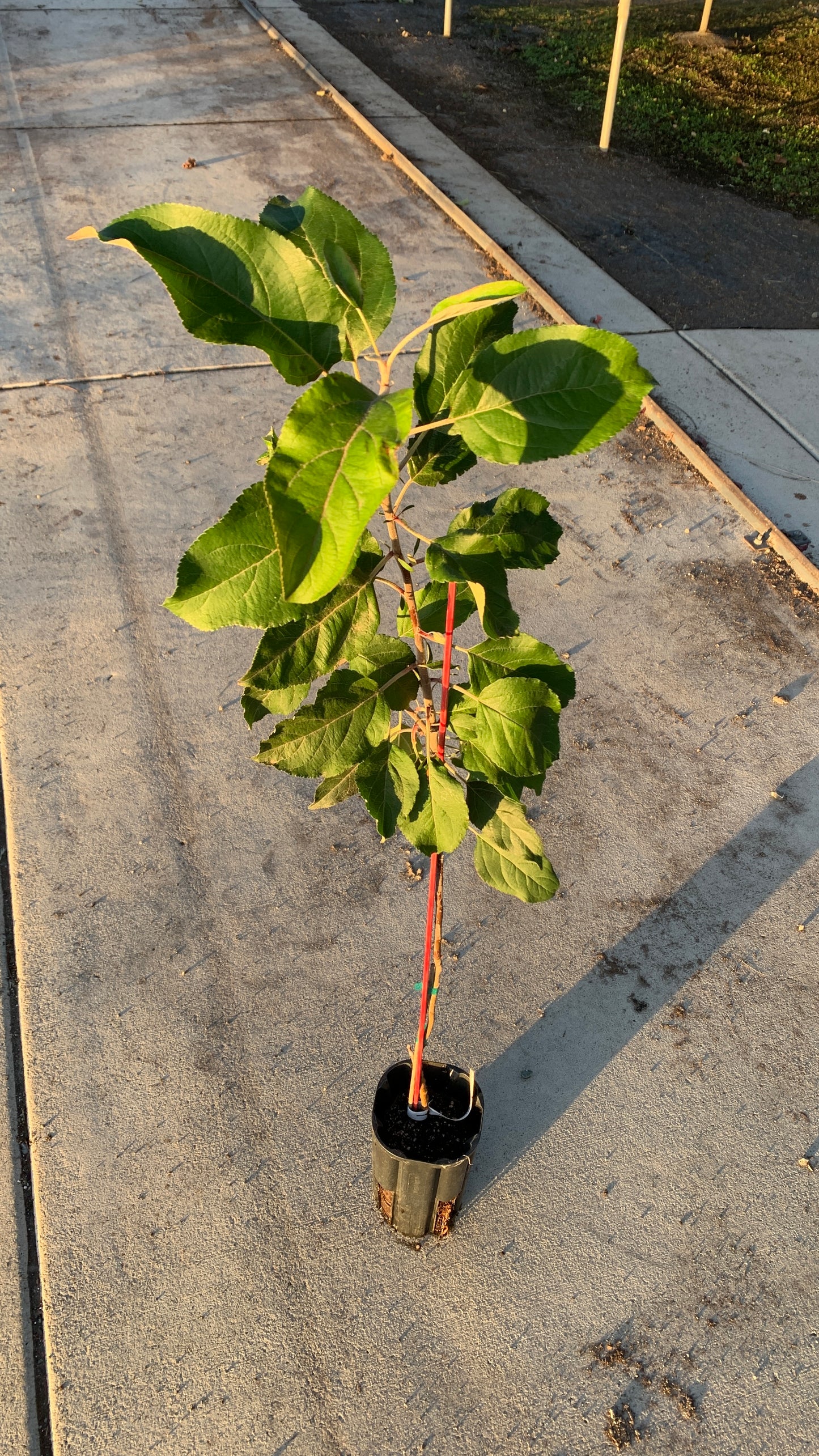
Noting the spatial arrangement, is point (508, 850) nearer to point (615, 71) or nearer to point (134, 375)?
point (134, 375)

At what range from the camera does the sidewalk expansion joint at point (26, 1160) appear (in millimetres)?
2461

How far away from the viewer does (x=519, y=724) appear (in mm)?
1782

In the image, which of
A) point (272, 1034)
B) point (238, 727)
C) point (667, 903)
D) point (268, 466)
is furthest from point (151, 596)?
point (268, 466)

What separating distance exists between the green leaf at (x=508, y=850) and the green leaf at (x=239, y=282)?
1.11 meters

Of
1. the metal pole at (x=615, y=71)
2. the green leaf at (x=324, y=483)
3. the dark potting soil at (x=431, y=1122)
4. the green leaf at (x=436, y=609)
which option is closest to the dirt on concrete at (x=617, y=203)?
the metal pole at (x=615, y=71)

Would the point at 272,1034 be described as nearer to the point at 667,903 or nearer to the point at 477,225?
the point at 667,903

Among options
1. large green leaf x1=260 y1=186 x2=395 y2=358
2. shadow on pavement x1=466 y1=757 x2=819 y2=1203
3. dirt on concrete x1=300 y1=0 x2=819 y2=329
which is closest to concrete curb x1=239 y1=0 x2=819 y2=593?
dirt on concrete x1=300 y1=0 x2=819 y2=329

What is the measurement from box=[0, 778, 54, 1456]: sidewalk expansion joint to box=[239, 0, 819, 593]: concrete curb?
2559mm

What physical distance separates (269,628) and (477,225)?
6439mm

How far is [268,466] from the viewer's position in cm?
116

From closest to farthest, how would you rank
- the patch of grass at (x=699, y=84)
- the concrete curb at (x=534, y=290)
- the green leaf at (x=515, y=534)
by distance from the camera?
the green leaf at (x=515, y=534), the concrete curb at (x=534, y=290), the patch of grass at (x=699, y=84)

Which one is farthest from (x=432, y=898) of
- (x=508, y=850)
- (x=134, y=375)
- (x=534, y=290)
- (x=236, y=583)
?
(x=534, y=290)

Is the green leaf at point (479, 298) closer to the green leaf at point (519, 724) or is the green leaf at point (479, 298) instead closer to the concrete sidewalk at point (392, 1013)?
the green leaf at point (519, 724)

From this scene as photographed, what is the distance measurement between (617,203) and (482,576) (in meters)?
7.27
